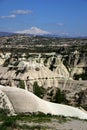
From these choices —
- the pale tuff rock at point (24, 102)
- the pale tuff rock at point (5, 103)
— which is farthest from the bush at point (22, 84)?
the pale tuff rock at point (5, 103)

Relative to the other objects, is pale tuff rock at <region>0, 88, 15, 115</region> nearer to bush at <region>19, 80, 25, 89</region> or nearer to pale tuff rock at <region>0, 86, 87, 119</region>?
pale tuff rock at <region>0, 86, 87, 119</region>

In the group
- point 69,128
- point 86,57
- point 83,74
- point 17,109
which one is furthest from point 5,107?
point 86,57

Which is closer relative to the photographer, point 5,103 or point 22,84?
point 5,103

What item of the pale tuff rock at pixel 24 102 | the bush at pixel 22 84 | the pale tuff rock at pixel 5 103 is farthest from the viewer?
the bush at pixel 22 84

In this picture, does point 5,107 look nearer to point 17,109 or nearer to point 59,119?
point 17,109

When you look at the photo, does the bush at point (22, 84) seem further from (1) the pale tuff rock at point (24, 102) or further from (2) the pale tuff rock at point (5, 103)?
(2) the pale tuff rock at point (5, 103)

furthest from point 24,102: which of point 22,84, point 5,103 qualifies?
point 22,84

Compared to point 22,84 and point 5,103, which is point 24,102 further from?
point 22,84

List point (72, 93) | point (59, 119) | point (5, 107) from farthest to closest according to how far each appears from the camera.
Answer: point (72, 93) < point (5, 107) < point (59, 119)

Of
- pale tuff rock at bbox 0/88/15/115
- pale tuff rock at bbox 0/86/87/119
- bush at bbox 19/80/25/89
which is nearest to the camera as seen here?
pale tuff rock at bbox 0/88/15/115

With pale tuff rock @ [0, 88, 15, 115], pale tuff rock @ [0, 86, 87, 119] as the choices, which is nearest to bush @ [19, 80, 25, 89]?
pale tuff rock @ [0, 86, 87, 119]

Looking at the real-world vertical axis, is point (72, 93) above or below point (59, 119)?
below
